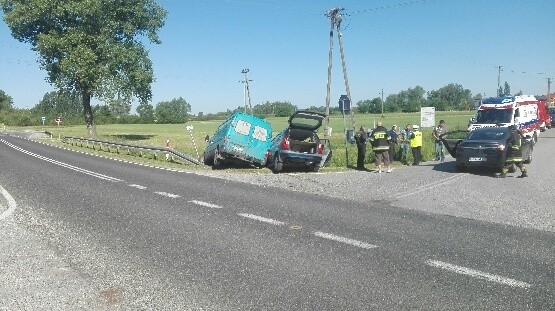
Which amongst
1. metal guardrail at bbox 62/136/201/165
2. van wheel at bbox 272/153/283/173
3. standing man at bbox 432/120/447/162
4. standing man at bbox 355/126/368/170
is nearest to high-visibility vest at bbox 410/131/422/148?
standing man at bbox 432/120/447/162

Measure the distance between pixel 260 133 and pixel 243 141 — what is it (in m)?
0.88

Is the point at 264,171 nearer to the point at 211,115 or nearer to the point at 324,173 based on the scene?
the point at 324,173

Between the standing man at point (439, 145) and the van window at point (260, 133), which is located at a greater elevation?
the van window at point (260, 133)

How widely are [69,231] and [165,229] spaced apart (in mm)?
1614

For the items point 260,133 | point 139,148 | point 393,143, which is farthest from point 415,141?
point 139,148

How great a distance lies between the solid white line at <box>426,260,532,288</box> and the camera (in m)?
5.40

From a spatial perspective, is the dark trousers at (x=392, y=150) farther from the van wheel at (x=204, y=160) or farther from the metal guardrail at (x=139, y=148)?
the metal guardrail at (x=139, y=148)

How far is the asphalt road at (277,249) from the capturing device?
514cm

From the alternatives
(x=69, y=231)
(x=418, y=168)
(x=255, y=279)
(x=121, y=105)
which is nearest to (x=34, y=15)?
(x=121, y=105)

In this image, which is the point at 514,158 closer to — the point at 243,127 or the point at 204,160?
the point at 243,127

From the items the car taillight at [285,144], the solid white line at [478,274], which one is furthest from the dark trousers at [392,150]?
the solid white line at [478,274]

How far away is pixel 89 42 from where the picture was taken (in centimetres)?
4272

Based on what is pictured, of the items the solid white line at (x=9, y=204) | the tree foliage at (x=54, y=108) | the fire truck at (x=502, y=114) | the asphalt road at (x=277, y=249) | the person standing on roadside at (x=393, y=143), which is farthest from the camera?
the tree foliage at (x=54, y=108)

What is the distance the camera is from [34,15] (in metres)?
41.1
